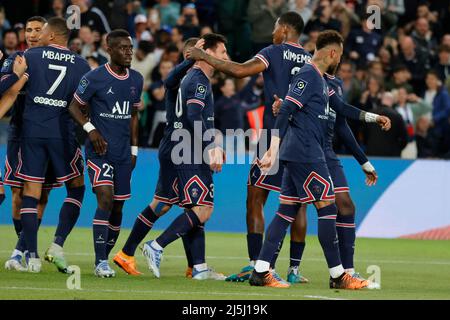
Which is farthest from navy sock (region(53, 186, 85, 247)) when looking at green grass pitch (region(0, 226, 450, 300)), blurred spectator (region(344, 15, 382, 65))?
blurred spectator (region(344, 15, 382, 65))

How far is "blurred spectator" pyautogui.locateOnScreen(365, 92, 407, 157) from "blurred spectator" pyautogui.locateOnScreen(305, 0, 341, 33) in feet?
9.65

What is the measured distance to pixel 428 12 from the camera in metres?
22.1

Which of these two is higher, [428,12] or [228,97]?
[428,12]

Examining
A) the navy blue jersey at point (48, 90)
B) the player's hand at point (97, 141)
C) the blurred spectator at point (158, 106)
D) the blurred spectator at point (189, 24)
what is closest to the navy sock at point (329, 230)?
the player's hand at point (97, 141)

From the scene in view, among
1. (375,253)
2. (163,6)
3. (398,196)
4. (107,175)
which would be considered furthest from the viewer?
(163,6)

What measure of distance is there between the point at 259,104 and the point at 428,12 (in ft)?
16.4

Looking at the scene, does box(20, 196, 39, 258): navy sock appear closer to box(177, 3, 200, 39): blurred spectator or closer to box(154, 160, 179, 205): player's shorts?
box(154, 160, 179, 205): player's shorts

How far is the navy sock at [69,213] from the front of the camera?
37.7 feet

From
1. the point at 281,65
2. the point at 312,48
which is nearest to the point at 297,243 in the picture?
the point at 281,65

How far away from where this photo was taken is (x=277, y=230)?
10094mm

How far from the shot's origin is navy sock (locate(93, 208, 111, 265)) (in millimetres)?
10969

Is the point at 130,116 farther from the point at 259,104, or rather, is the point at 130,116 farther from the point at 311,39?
the point at 311,39

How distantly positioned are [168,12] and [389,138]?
5.56m
